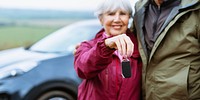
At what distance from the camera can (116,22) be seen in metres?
2.28

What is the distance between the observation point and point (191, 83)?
2.12m

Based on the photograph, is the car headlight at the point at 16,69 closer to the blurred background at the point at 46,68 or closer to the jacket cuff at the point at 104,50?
the blurred background at the point at 46,68

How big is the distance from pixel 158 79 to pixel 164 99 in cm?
10

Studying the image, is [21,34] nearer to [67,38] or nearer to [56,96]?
[67,38]

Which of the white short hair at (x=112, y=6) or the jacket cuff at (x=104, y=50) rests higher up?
the white short hair at (x=112, y=6)

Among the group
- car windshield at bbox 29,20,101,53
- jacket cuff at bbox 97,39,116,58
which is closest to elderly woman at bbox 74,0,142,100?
jacket cuff at bbox 97,39,116,58

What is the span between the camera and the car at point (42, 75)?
4980mm

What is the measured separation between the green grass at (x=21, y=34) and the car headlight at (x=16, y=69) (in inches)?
241

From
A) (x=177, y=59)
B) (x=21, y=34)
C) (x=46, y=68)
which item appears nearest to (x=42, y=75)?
(x=46, y=68)

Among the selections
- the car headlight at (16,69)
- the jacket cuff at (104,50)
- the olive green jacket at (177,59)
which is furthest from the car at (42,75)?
the jacket cuff at (104,50)

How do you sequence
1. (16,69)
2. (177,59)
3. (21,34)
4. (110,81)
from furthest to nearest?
(21,34) < (16,69) < (110,81) < (177,59)

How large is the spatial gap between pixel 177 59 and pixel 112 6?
0.44m

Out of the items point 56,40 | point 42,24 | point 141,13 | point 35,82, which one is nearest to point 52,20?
point 42,24

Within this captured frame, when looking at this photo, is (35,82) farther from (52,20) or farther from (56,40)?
(52,20)
